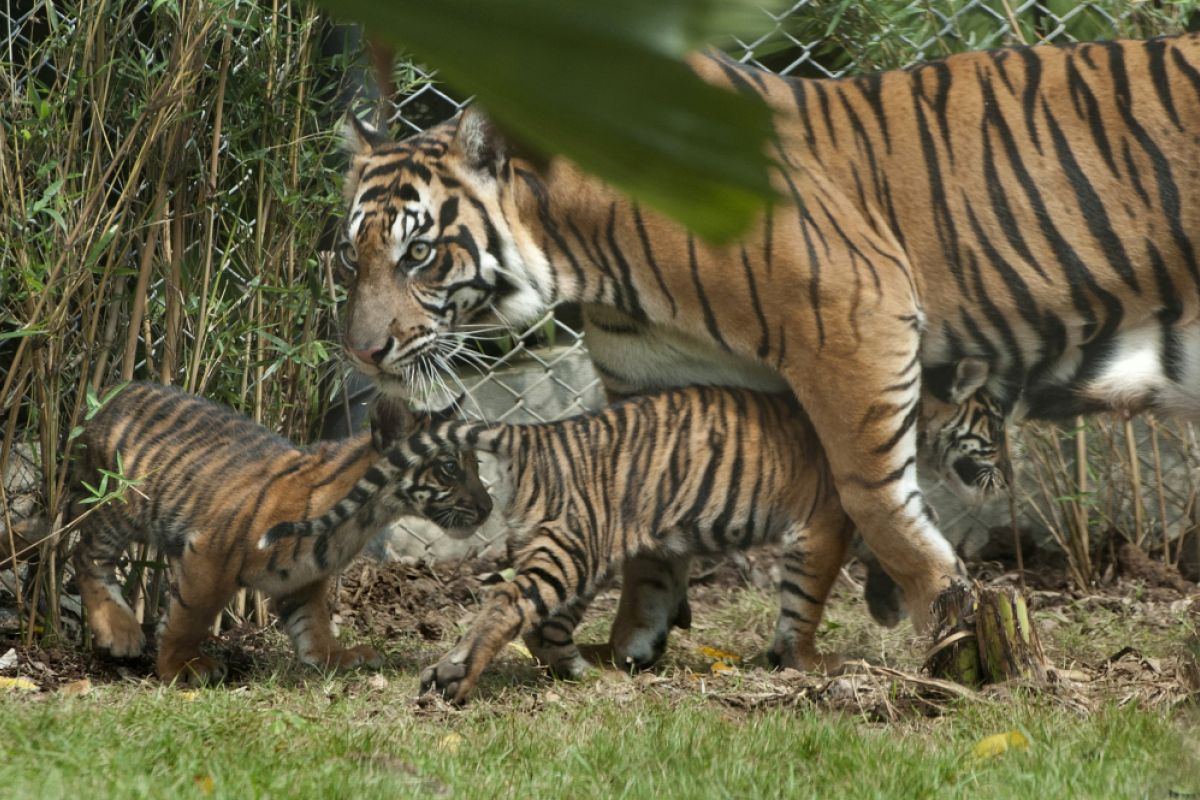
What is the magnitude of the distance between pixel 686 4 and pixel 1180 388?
3513 mm

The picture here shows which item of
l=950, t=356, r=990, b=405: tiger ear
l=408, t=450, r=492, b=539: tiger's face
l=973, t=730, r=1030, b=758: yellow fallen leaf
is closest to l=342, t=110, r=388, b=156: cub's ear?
l=408, t=450, r=492, b=539: tiger's face

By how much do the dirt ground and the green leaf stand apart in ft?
7.75

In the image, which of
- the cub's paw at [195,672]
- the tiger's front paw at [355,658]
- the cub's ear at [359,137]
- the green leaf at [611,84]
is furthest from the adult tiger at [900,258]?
the green leaf at [611,84]

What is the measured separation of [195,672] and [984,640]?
1893 millimetres

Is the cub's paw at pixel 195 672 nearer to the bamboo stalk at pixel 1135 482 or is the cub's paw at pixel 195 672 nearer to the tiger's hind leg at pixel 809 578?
the tiger's hind leg at pixel 809 578

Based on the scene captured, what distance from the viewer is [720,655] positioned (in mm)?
4059

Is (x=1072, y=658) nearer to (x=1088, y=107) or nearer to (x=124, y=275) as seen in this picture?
(x=1088, y=107)

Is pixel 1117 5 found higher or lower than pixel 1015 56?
higher

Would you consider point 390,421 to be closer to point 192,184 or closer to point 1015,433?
point 192,184

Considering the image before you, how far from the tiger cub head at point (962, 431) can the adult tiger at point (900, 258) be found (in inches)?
10.3

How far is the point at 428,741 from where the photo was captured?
2.72m

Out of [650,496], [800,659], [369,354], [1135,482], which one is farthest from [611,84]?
[1135,482]

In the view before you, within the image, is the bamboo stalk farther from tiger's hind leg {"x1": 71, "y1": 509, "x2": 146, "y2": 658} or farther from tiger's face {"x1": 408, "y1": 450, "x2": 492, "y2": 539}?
tiger's hind leg {"x1": 71, "y1": 509, "x2": 146, "y2": 658}

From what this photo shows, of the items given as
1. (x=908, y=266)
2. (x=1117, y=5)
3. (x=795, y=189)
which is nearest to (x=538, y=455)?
(x=908, y=266)
